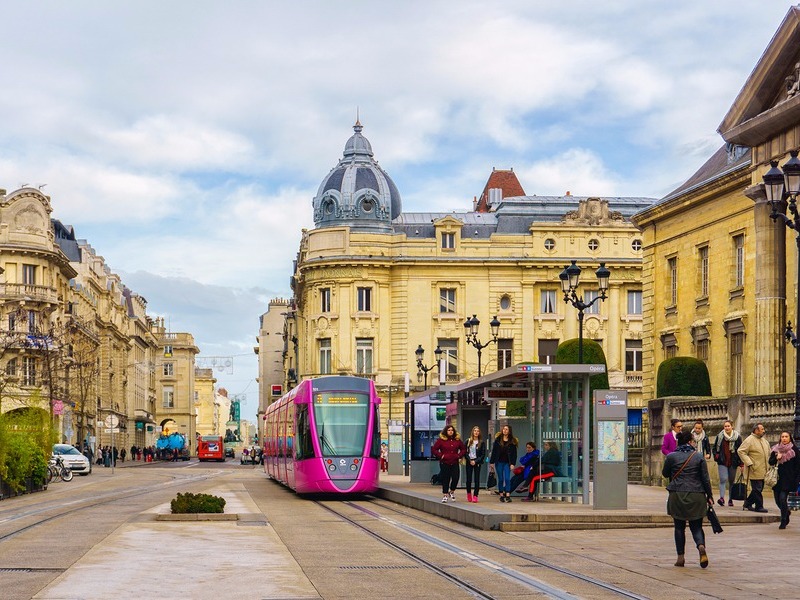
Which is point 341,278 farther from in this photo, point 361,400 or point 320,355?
point 361,400

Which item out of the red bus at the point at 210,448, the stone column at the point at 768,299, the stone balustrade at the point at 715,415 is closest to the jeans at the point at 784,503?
the stone balustrade at the point at 715,415

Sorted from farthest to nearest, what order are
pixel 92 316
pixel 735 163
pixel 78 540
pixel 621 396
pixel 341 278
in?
pixel 92 316
pixel 341 278
pixel 735 163
pixel 621 396
pixel 78 540

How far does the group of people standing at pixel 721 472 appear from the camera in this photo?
18.1 metres

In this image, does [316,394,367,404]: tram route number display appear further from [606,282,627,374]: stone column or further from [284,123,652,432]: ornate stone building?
[606,282,627,374]: stone column

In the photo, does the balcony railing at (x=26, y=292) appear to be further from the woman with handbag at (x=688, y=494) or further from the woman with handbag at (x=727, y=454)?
the woman with handbag at (x=688, y=494)

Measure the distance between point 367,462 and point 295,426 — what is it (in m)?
2.85

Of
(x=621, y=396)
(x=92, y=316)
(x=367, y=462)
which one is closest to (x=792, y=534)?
(x=621, y=396)

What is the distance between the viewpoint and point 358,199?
9619 centimetres

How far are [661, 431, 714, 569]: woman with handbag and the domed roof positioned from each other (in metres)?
78.0

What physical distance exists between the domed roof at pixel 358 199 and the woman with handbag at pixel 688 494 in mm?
77991

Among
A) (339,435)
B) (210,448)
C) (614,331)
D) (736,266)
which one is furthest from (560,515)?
(210,448)

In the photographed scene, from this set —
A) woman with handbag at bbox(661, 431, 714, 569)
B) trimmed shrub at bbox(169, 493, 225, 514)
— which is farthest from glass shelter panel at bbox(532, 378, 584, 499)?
woman with handbag at bbox(661, 431, 714, 569)

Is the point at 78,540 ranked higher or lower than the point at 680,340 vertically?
lower

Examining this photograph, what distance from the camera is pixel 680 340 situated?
183 feet
